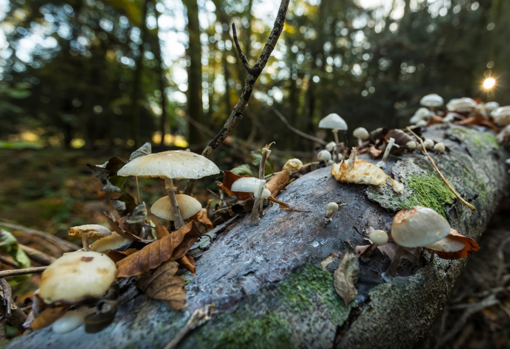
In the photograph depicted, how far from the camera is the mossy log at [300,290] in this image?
0.69m

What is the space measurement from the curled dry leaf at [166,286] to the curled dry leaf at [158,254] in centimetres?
3

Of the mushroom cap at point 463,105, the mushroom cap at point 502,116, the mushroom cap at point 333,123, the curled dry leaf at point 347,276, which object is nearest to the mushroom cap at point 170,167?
the curled dry leaf at point 347,276

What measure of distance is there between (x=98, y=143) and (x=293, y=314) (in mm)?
13111

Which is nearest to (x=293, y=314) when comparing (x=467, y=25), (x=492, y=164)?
(x=492, y=164)

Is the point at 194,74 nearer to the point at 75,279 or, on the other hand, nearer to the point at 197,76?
the point at 197,76

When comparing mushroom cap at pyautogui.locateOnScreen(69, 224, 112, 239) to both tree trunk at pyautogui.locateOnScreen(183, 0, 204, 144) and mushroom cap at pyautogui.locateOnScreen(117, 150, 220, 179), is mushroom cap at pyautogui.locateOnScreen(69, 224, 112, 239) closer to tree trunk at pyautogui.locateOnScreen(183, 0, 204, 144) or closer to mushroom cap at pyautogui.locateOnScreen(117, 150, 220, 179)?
mushroom cap at pyautogui.locateOnScreen(117, 150, 220, 179)

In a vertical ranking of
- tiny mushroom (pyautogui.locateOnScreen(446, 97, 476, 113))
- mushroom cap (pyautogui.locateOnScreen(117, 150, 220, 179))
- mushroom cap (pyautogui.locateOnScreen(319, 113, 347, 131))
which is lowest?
mushroom cap (pyautogui.locateOnScreen(117, 150, 220, 179))

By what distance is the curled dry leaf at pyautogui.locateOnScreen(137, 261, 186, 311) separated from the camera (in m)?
0.76

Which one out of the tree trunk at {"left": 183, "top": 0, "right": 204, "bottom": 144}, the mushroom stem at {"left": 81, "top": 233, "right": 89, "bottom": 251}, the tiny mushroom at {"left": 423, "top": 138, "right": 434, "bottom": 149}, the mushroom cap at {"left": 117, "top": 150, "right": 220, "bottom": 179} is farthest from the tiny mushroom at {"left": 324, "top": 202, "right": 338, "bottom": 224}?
the tree trunk at {"left": 183, "top": 0, "right": 204, "bottom": 144}

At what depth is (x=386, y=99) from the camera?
6703 millimetres

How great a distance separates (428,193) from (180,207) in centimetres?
137

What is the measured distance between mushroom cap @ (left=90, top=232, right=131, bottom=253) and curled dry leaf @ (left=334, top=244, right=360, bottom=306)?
901 mm

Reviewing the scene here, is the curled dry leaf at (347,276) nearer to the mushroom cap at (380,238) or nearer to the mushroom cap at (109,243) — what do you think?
the mushroom cap at (380,238)

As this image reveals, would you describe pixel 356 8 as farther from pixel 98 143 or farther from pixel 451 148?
pixel 98 143
